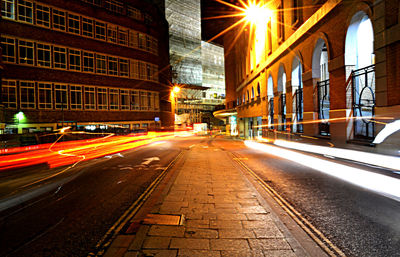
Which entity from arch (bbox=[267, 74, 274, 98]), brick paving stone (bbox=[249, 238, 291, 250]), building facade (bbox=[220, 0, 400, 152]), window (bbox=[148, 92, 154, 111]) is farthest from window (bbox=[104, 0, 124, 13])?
brick paving stone (bbox=[249, 238, 291, 250])

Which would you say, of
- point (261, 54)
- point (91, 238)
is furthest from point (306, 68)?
point (91, 238)

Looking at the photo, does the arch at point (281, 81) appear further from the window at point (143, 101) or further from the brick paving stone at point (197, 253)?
the window at point (143, 101)

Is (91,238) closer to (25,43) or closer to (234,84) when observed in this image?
(25,43)

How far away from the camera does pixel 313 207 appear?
517 centimetres

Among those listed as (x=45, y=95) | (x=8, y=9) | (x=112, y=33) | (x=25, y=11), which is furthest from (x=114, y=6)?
(x=45, y=95)

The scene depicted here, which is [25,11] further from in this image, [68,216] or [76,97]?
[68,216]

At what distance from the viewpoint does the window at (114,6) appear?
113ft

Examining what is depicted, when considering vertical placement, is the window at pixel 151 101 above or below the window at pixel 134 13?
below

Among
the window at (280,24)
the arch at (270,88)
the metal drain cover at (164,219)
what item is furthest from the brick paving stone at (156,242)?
the arch at (270,88)

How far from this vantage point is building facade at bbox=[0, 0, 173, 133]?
2589 cm

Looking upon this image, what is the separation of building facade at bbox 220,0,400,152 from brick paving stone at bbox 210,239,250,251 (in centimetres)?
858

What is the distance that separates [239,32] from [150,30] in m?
15.4

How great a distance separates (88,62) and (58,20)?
19.3 feet

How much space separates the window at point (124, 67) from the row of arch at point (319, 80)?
2079 cm
